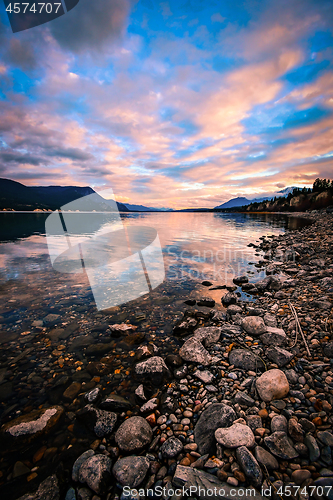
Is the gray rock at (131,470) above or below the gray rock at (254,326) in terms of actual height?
below

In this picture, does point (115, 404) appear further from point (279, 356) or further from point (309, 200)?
point (309, 200)

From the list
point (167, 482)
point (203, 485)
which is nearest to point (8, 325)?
point (167, 482)

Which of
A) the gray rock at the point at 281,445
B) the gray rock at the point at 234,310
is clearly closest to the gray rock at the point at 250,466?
the gray rock at the point at 281,445

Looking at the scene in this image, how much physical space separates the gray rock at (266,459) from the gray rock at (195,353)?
2.24 meters

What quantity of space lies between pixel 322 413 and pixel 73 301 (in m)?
9.02

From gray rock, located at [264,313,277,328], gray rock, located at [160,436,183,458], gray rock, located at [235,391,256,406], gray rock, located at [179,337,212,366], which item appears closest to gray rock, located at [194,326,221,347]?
gray rock, located at [179,337,212,366]

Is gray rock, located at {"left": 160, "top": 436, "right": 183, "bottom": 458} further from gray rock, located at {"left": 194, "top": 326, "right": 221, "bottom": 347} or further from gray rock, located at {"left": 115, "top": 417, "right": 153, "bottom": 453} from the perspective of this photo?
gray rock, located at {"left": 194, "top": 326, "right": 221, "bottom": 347}

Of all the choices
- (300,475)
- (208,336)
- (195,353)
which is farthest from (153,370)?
(300,475)

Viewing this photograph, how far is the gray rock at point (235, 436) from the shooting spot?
9.71ft

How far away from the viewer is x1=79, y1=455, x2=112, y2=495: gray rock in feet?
8.95

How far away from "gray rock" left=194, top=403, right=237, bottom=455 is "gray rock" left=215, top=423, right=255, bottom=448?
0.54 feet

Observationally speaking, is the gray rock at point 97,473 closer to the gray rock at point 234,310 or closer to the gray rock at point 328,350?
the gray rock at point 328,350

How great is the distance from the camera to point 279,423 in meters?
3.19

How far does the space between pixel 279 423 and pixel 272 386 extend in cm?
69
